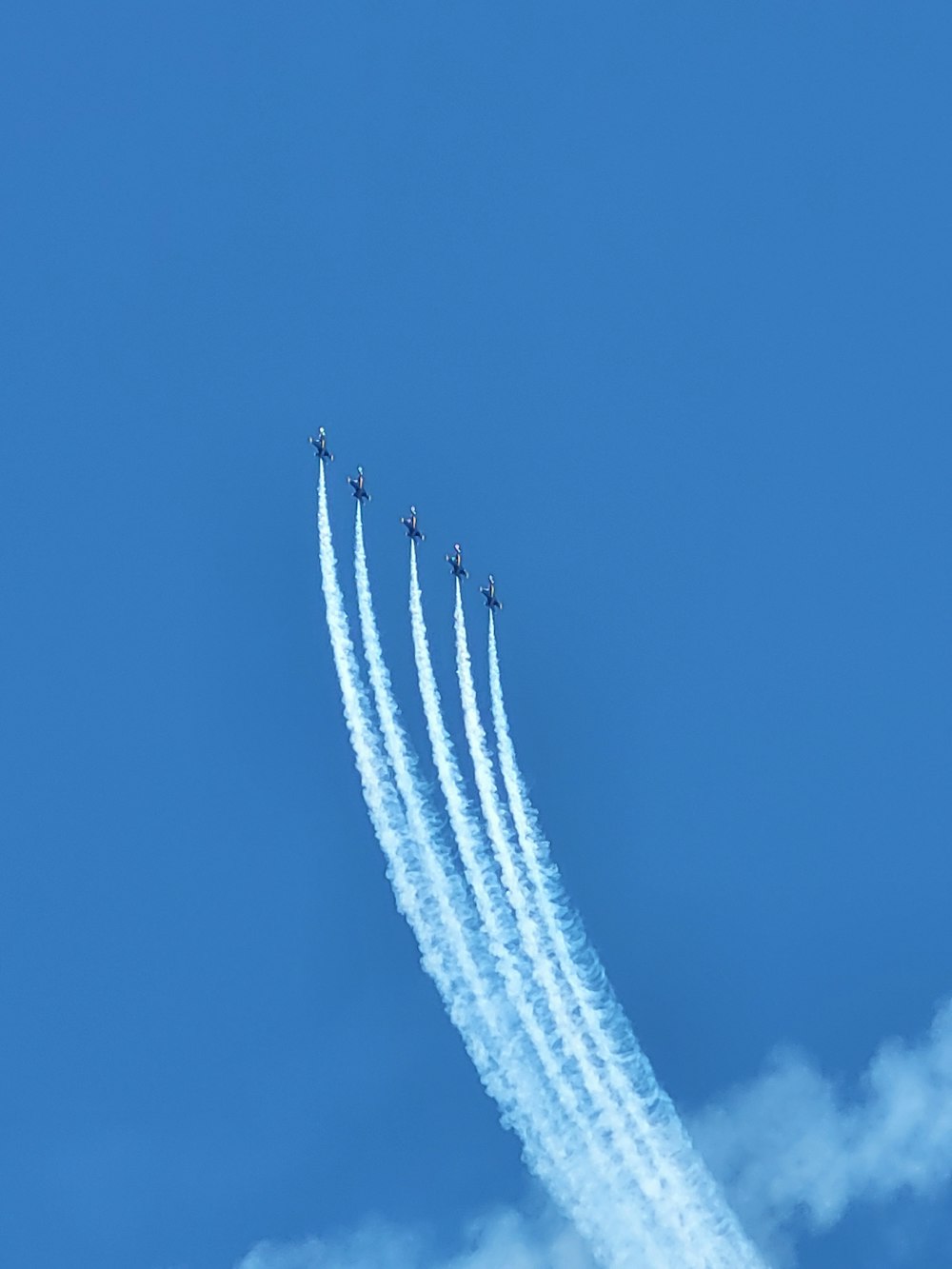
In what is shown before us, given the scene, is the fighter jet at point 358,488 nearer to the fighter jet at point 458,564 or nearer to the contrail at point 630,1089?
the fighter jet at point 458,564

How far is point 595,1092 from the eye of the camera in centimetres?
7031

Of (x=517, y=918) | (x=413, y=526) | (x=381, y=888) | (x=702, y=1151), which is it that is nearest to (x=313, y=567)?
(x=413, y=526)

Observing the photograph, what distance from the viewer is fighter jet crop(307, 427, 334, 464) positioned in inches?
3152

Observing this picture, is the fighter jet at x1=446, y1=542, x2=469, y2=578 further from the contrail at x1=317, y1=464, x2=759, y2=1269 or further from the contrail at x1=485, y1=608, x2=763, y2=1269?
the contrail at x1=485, y1=608, x2=763, y2=1269

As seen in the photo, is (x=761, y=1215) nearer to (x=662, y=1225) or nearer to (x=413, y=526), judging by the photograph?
(x=662, y=1225)

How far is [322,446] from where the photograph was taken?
263 ft

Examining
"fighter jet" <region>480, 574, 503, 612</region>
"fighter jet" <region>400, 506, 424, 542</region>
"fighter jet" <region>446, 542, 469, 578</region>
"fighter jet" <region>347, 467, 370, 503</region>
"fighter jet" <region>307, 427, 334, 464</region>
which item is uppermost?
"fighter jet" <region>307, 427, 334, 464</region>

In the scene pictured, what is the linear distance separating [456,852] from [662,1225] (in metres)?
11.7

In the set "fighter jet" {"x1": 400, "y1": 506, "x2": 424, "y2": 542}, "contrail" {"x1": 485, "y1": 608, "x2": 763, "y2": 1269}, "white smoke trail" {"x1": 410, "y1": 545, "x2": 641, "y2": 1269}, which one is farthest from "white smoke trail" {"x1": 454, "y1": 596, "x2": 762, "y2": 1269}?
"fighter jet" {"x1": 400, "y1": 506, "x2": 424, "y2": 542}

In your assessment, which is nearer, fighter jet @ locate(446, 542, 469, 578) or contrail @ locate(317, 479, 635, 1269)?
contrail @ locate(317, 479, 635, 1269)

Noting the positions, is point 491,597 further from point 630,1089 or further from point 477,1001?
point 630,1089

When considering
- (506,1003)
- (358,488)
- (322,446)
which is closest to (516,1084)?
(506,1003)

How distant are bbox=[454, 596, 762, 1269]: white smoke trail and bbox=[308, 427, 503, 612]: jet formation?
9.29 metres

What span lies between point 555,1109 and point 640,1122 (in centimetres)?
237
